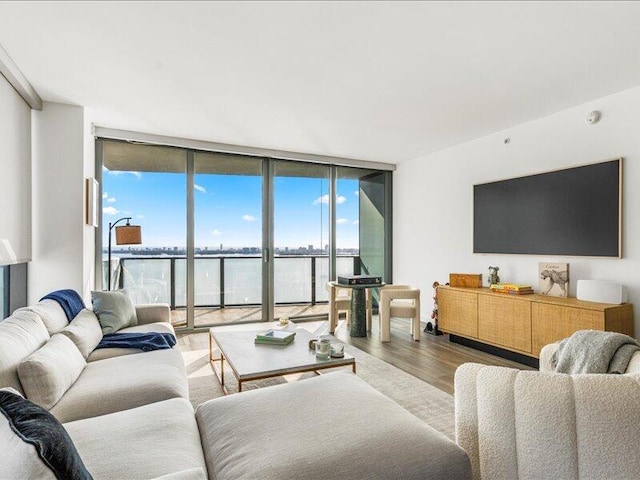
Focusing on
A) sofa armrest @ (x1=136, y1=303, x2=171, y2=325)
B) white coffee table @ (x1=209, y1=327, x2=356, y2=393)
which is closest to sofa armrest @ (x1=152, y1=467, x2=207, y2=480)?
white coffee table @ (x1=209, y1=327, x2=356, y2=393)

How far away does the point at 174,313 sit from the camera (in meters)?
4.86

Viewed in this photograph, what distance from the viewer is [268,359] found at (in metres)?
2.56

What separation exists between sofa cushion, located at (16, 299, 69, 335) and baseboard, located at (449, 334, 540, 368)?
381cm

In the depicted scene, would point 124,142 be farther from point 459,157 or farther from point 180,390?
point 459,157

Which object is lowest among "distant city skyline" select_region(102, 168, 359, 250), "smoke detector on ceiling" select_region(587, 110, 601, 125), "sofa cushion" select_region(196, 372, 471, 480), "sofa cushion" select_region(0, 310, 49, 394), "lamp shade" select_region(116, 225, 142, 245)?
"sofa cushion" select_region(196, 372, 471, 480)

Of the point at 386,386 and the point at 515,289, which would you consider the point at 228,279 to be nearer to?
the point at 386,386

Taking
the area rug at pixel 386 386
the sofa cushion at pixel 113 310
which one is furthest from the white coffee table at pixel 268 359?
the sofa cushion at pixel 113 310

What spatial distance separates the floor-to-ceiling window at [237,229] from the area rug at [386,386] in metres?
1.38

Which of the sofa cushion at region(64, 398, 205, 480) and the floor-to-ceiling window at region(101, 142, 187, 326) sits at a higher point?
the floor-to-ceiling window at region(101, 142, 187, 326)

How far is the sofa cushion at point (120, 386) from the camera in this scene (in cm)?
176

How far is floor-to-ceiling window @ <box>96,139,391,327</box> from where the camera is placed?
4594 mm

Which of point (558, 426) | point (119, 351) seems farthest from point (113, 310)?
point (558, 426)

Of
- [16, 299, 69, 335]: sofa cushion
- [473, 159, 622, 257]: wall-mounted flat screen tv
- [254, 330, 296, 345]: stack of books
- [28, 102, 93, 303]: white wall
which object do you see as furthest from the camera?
[28, 102, 93, 303]: white wall

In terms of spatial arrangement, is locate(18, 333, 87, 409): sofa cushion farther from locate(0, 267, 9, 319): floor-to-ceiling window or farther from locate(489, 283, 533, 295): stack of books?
locate(489, 283, 533, 295): stack of books
